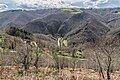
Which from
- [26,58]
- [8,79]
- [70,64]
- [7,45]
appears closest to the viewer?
[8,79]

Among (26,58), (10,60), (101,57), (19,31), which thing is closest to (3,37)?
(19,31)

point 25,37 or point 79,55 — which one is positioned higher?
point 25,37

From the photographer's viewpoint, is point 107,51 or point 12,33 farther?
point 12,33

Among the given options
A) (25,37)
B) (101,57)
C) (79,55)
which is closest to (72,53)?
(79,55)

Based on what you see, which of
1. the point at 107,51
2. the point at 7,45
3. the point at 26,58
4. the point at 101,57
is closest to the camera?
the point at 107,51

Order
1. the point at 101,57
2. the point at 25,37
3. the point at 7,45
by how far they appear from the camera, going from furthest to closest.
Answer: the point at 25,37
the point at 7,45
the point at 101,57

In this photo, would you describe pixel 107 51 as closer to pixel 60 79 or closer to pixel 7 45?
pixel 60 79

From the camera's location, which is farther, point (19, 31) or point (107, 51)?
point (19, 31)

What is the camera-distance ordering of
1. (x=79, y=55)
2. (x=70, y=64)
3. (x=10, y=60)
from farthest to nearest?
(x=79, y=55) < (x=70, y=64) < (x=10, y=60)

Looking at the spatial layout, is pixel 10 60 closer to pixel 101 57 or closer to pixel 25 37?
pixel 101 57
